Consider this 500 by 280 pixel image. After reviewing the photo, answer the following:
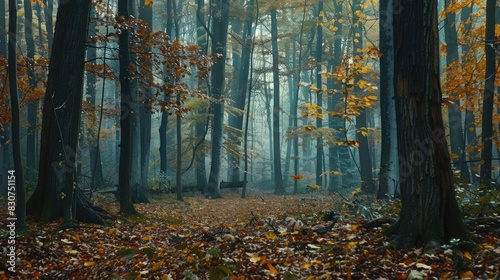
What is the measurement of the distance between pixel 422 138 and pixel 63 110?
6.60 m

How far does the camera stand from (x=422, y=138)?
210 inches

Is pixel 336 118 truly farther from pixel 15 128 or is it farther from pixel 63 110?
pixel 15 128

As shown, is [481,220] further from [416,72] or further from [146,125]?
[146,125]

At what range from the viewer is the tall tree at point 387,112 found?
455 inches

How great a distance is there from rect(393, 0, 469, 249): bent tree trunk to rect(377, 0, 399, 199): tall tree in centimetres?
589

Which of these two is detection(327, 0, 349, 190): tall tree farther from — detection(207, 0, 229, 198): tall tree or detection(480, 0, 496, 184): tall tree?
detection(480, 0, 496, 184): tall tree

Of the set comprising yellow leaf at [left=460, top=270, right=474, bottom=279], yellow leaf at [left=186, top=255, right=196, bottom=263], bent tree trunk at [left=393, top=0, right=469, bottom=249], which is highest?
bent tree trunk at [left=393, top=0, right=469, bottom=249]

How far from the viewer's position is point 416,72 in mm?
5371

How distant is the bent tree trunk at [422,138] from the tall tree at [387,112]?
5890mm

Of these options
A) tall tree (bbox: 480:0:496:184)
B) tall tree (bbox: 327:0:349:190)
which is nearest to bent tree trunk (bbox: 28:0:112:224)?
tall tree (bbox: 480:0:496:184)

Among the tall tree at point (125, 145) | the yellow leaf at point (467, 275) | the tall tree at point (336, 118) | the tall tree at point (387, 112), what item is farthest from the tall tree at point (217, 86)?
the yellow leaf at point (467, 275)

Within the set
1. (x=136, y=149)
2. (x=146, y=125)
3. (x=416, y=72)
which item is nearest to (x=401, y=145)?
(x=416, y=72)

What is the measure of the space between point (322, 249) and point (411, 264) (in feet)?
3.51

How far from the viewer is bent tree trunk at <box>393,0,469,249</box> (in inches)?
206
